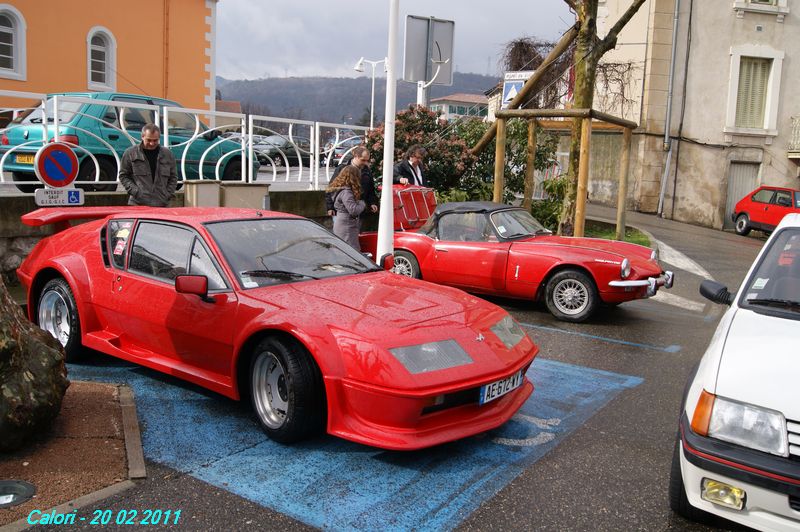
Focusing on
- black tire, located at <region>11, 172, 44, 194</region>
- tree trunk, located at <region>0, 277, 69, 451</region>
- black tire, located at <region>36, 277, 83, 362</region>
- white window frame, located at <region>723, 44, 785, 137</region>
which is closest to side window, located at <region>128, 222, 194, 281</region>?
black tire, located at <region>36, 277, 83, 362</region>

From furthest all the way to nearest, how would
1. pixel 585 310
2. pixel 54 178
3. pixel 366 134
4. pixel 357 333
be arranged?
pixel 366 134
pixel 585 310
pixel 54 178
pixel 357 333

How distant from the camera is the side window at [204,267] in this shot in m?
4.76

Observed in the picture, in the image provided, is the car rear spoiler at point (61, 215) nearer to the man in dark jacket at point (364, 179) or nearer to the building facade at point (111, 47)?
the man in dark jacket at point (364, 179)

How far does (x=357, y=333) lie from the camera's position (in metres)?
4.05

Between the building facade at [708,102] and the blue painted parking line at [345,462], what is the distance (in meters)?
19.6

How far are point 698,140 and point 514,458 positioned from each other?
2162 centimetres

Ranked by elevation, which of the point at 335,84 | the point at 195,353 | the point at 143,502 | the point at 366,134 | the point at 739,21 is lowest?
the point at 143,502

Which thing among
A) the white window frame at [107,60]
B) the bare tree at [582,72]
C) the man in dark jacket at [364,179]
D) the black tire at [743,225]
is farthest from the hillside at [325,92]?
the man in dark jacket at [364,179]

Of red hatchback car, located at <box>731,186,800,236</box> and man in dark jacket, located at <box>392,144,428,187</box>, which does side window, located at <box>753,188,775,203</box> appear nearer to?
red hatchback car, located at <box>731,186,800,236</box>

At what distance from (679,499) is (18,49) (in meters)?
21.0

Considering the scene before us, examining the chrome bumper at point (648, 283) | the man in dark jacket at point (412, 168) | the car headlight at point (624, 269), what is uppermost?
the man in dark jacket at point (412, 168)

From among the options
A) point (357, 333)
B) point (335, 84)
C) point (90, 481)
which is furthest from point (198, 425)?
point (335, 84)

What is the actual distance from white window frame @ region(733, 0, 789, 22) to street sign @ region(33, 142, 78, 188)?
22.1 m

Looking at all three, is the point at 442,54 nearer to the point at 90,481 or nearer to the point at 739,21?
the point at 90,481
